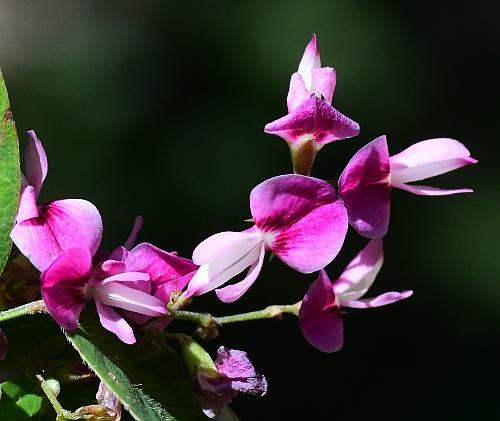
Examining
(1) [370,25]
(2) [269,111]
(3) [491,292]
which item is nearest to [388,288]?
(3) [491,292]

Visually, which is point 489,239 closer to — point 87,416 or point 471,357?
point 471,357

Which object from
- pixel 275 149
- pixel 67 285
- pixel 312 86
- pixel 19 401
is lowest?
pixel 275 149

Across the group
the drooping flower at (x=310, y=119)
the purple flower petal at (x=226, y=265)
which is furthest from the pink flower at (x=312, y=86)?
the purple flower petal at (x=226, y=265)

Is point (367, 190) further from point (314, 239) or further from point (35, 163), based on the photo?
point (35, 163)

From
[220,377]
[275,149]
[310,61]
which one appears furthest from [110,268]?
[275,149]

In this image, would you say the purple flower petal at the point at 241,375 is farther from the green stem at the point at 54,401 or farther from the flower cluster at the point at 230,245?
the green stem at the point at 54,401
